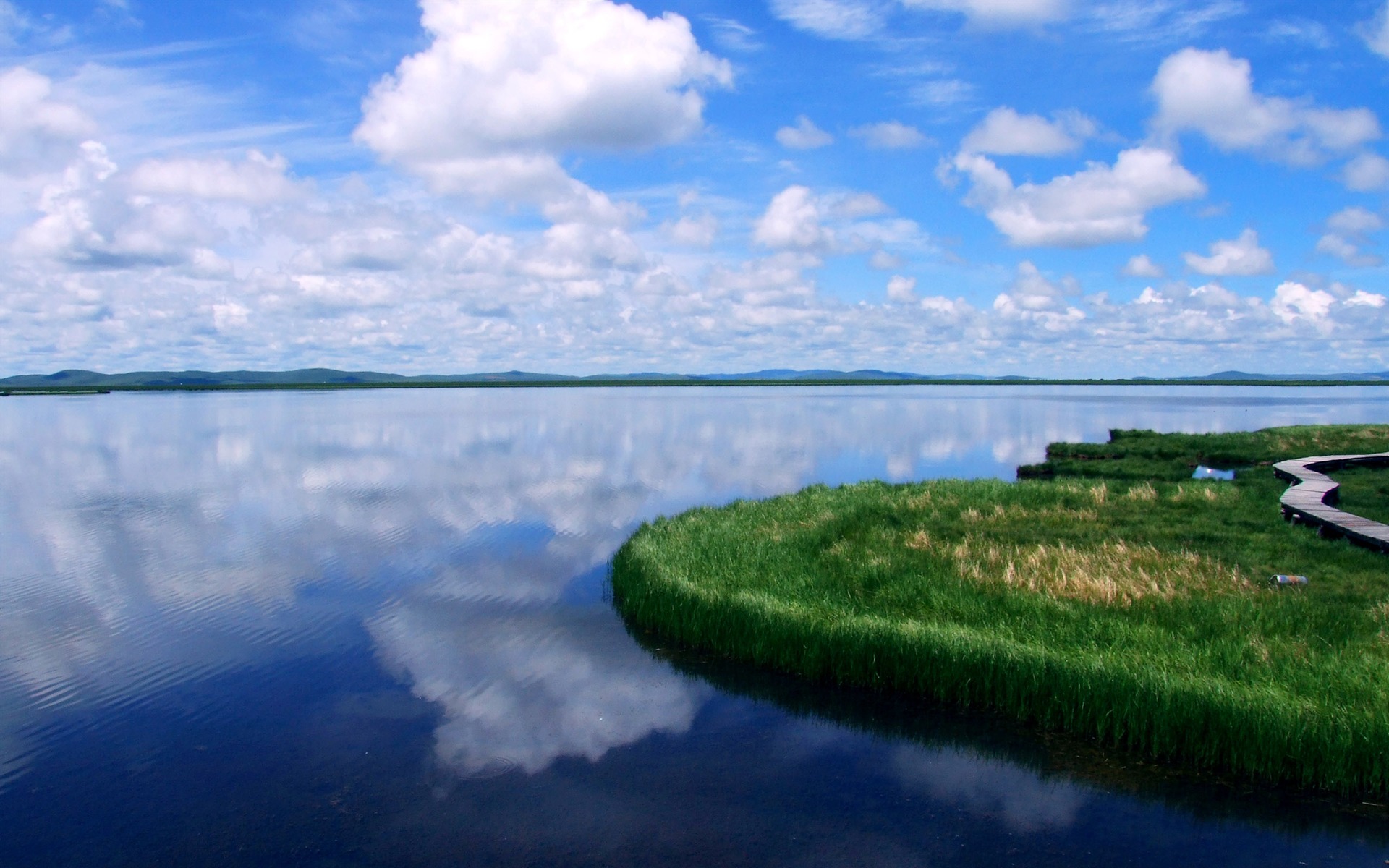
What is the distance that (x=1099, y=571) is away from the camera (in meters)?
20.2

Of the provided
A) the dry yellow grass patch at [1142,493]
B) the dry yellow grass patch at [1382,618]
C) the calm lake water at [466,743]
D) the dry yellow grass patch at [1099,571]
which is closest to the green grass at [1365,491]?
the dry yellow grass patch at [1142,493]

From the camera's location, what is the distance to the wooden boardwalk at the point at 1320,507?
23.4m

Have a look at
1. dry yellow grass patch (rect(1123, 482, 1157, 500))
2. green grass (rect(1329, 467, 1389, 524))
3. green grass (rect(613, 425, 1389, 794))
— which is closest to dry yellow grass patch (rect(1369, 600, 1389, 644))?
green grass (rect(613, 425, 1389, 794))

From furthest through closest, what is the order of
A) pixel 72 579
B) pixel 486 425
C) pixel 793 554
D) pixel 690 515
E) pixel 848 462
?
pixel 486 425 < pixel 848 462 < pixel 690 515 < pixel 72 579 < pixel 793 554

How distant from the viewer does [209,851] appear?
1130cm

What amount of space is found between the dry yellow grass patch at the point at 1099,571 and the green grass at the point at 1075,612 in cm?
7

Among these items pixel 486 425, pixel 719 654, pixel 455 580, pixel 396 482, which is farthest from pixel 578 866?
pixel 486 425

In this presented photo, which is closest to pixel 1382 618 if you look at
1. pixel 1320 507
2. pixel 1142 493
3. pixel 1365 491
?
pixel 1320 507

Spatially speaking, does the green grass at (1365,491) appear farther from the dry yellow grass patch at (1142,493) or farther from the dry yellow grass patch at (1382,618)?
the dry yellow grass patch at (1382,618)

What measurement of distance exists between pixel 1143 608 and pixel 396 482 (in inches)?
1502

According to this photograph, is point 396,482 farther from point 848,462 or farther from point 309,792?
point 309,792

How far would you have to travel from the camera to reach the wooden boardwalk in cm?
2338

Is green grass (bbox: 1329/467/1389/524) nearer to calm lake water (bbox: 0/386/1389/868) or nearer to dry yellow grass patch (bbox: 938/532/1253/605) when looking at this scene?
dry yellow grass patch (bbox: 938/532/1253/605)

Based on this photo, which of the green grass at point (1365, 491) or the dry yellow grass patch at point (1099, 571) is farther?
the green grass at point (1365, 491)
